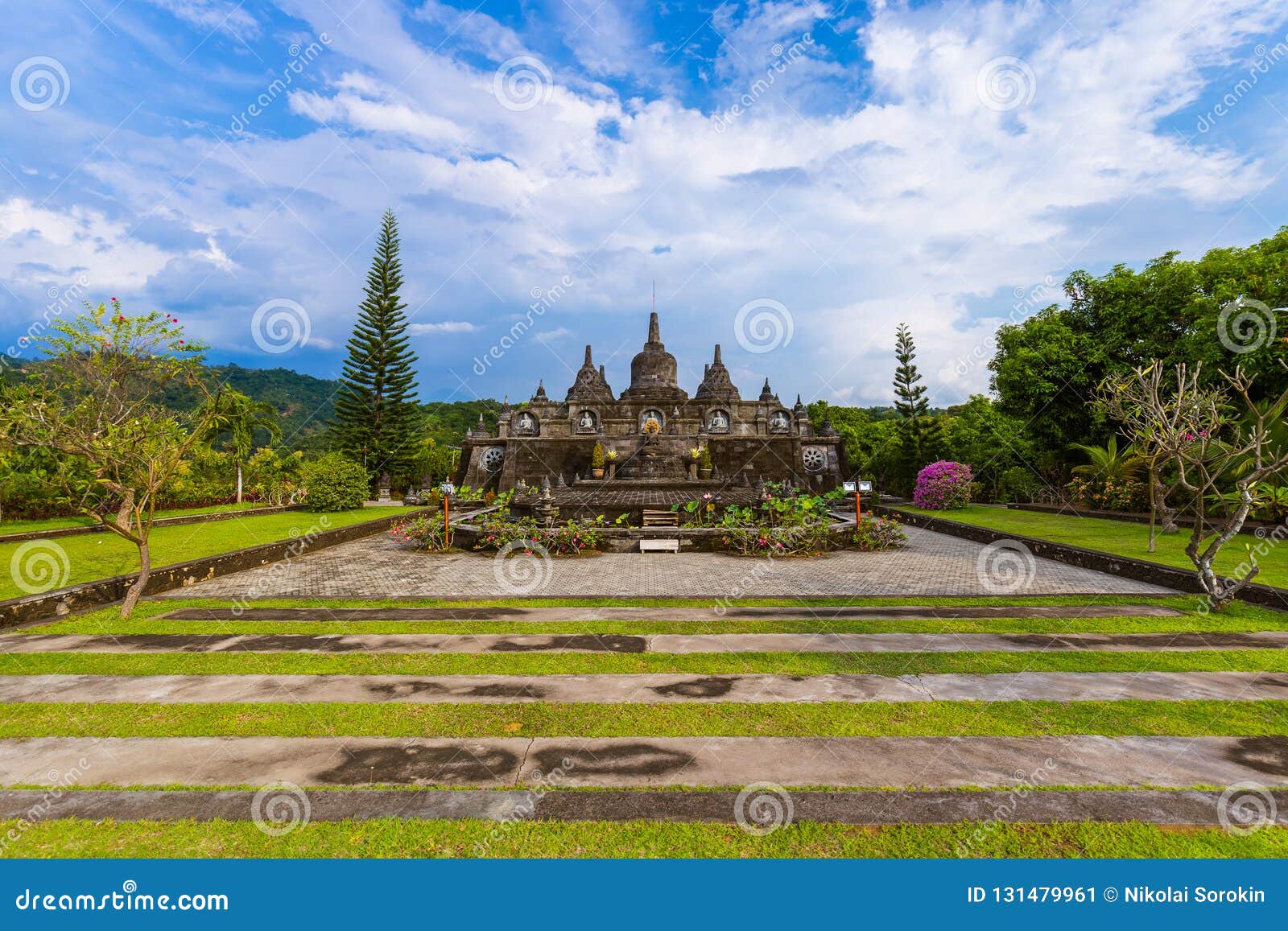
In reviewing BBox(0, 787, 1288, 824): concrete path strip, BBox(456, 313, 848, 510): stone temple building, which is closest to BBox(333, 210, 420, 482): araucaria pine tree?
BBox(456, 313, 848, 510): stone temple building

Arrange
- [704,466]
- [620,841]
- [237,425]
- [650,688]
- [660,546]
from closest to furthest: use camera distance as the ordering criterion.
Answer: [620,841], [650,688], [660,546], [237,425], [704,466]

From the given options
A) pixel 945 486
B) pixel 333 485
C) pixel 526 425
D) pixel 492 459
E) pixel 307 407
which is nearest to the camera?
pixel 333 485

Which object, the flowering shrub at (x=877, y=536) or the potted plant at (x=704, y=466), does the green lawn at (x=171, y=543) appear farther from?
the flowering shrub at (x=877, y=536)

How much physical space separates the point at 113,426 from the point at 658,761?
777 cm

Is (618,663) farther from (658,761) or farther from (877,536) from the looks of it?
(877,536)

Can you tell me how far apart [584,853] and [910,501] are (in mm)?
28770

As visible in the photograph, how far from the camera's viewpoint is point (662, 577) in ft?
33.5

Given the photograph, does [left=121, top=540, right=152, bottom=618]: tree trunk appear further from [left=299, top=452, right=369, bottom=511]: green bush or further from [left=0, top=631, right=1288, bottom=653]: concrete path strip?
[left=299, top=452, right=369, bottom=511]: green bush

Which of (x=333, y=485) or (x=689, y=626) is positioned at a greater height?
(x=333, y=485)

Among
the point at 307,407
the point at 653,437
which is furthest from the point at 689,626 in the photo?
the point at 307,407

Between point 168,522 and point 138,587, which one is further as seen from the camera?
point 168,522

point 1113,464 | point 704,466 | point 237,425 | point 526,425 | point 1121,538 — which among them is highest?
point 526,425

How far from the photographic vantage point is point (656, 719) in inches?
169

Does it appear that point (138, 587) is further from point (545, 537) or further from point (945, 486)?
point (945, 486)
